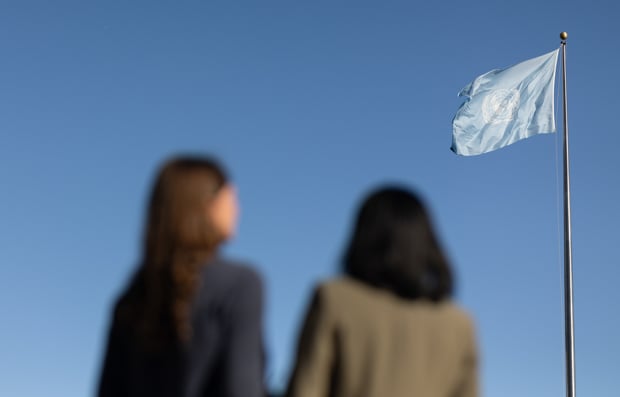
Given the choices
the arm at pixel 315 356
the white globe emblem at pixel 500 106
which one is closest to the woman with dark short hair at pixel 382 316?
the arm at pixel 315 356

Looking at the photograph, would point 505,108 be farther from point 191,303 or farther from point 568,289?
point 191,303

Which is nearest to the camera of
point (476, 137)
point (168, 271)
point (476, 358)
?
point (168, 271)

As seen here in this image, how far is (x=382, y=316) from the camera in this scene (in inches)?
163

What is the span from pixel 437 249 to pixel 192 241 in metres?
0.93

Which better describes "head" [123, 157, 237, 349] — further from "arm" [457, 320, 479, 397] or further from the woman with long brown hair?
"arm" [457, 320, 479, 397]

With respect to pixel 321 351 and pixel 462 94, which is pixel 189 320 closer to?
pixel 321 351

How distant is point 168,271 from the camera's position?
398 cm

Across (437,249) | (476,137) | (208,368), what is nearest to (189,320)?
(208,368)

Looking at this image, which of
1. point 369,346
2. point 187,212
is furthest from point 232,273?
point 369,346

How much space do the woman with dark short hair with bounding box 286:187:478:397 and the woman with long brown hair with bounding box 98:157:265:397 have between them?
0.24 meters

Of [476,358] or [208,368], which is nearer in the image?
[208,368]

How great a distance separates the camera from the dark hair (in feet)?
13.4

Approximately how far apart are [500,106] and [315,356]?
1784 cm

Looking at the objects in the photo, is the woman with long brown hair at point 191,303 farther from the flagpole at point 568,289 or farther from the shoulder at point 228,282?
the flagpole at point 568,289
